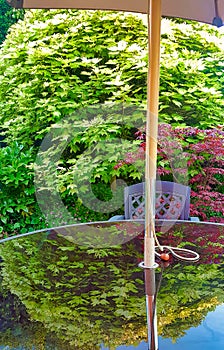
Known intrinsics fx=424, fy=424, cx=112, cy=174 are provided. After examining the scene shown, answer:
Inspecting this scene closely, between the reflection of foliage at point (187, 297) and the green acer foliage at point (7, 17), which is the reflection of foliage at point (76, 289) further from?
the green acer foliage at point (7, 17)

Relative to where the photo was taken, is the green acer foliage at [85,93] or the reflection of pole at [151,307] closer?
the reflection of pole at [151,307]

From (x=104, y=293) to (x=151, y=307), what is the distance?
0.20m

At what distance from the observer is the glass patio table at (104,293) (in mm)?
1181

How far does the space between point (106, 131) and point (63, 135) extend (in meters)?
0.42

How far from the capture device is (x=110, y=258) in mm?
1853

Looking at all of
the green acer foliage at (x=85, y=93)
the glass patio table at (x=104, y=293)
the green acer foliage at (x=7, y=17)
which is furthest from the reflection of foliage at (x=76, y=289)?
the green acer foliage at (x=7, y=17)

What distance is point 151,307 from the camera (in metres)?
1.35

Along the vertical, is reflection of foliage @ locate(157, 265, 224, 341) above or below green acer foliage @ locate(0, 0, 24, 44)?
below

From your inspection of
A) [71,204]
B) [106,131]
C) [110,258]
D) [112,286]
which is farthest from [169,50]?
[112,286]

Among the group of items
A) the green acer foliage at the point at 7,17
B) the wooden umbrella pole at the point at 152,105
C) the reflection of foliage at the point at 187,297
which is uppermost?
the green acer foliage at the point at 7,17

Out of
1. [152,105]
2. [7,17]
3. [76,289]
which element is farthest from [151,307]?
[7,17]

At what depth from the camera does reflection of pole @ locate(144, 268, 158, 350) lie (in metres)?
1.16

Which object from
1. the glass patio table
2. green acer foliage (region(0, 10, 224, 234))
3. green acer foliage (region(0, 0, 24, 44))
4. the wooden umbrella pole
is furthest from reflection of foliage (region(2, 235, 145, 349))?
green acer foliage (region(0, 0, 24, 44))

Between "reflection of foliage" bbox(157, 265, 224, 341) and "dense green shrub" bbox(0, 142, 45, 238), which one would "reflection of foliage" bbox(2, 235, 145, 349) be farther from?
"dense green shrub" bbox(0, 142, 45, 238)
